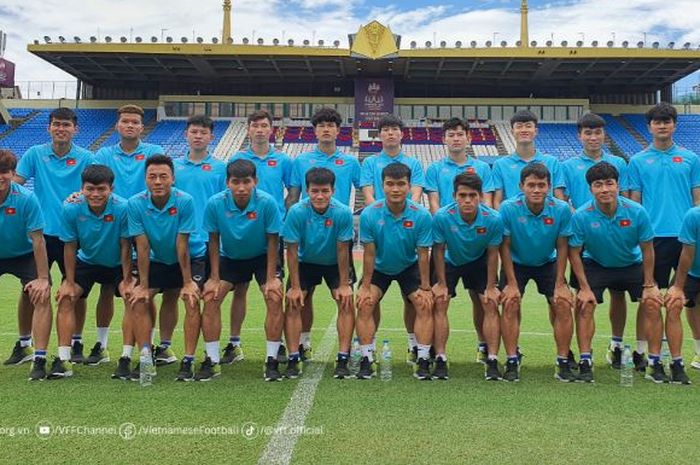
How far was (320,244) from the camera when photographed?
4.72 metres

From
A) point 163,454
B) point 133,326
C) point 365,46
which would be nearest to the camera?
point 163,454

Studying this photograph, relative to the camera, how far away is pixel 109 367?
480 cm

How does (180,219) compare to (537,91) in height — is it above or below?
below

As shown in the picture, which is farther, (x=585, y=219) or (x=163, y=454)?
(x=585, y=219)

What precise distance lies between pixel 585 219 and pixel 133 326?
146 inches

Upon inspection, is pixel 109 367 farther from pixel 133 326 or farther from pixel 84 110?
pixel 84 110

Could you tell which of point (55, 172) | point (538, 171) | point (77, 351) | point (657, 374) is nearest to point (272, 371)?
point (77, 351)

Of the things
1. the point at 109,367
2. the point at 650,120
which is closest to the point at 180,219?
the point at 109,367

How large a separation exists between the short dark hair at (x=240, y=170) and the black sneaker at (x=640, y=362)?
3.58m

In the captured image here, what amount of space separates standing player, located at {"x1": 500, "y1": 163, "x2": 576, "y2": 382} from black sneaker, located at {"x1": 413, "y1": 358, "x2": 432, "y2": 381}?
59 centimetres

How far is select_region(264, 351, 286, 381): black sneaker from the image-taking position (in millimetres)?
4324

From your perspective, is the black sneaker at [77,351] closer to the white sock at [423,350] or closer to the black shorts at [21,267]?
the black shorts at [21,267]

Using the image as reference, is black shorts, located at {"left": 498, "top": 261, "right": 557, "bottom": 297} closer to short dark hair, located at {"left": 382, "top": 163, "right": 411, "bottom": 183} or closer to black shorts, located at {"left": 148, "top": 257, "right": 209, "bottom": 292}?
short dark hair, located at {"left": 382, "top": 163, "right": 411, "bottom": 183}

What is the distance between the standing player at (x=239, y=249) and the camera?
4516 mm
